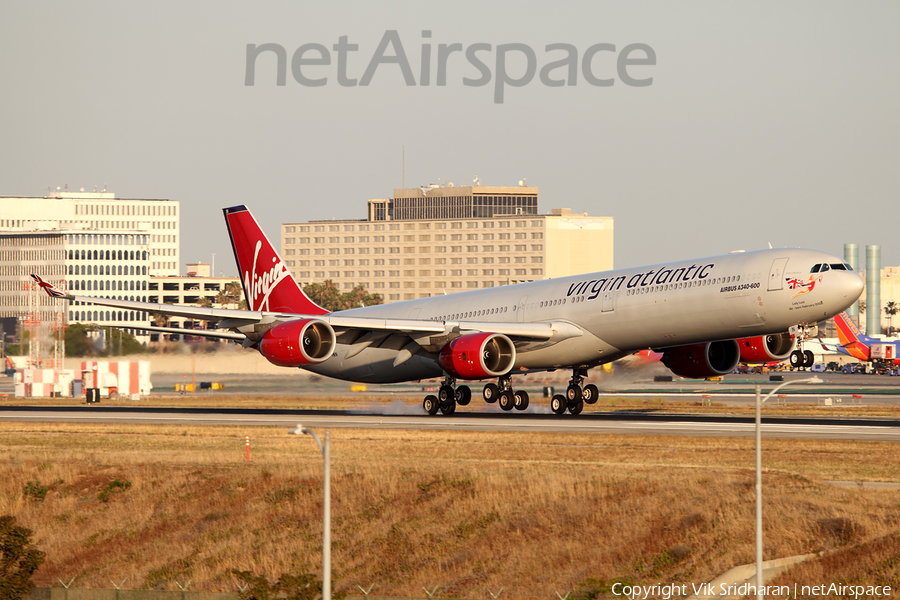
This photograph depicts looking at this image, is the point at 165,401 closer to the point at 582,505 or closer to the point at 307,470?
the point at 307,470

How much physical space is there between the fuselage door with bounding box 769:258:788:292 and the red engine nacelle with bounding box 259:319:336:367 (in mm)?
19612

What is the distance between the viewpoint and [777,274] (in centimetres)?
4516

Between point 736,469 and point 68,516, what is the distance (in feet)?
81.8

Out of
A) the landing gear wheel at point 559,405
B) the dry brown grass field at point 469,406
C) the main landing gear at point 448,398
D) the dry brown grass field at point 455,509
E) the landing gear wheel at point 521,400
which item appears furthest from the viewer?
the dry brown grass field at point 469,406

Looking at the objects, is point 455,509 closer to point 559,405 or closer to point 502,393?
point 502,393

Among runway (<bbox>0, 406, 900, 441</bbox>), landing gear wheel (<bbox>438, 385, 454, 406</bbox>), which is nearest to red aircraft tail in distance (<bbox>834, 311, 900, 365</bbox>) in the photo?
runway (<bbox>0, 406, 900, 441</bbox>)

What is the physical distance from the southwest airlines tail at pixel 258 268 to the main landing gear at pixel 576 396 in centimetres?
1639

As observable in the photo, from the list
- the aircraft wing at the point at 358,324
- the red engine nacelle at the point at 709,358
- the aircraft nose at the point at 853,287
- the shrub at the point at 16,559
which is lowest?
the shrub at the point at 16,559

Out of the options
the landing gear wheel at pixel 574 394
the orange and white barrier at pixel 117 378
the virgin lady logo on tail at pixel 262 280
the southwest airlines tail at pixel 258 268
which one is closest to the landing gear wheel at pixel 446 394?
the landing gear wheel at pixel 574 394

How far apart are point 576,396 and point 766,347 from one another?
943 cm

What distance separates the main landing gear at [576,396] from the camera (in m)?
54.9

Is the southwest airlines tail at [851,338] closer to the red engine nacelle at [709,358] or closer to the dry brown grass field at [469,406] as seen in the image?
the dry brown grass field at [469,406]

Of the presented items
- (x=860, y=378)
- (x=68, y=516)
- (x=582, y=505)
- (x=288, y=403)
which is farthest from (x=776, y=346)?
(x=860, y=378)

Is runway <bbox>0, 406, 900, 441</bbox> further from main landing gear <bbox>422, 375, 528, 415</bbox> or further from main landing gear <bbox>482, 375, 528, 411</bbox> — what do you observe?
main landing gear <bbox>482, 375, 528, 411</bbox>
